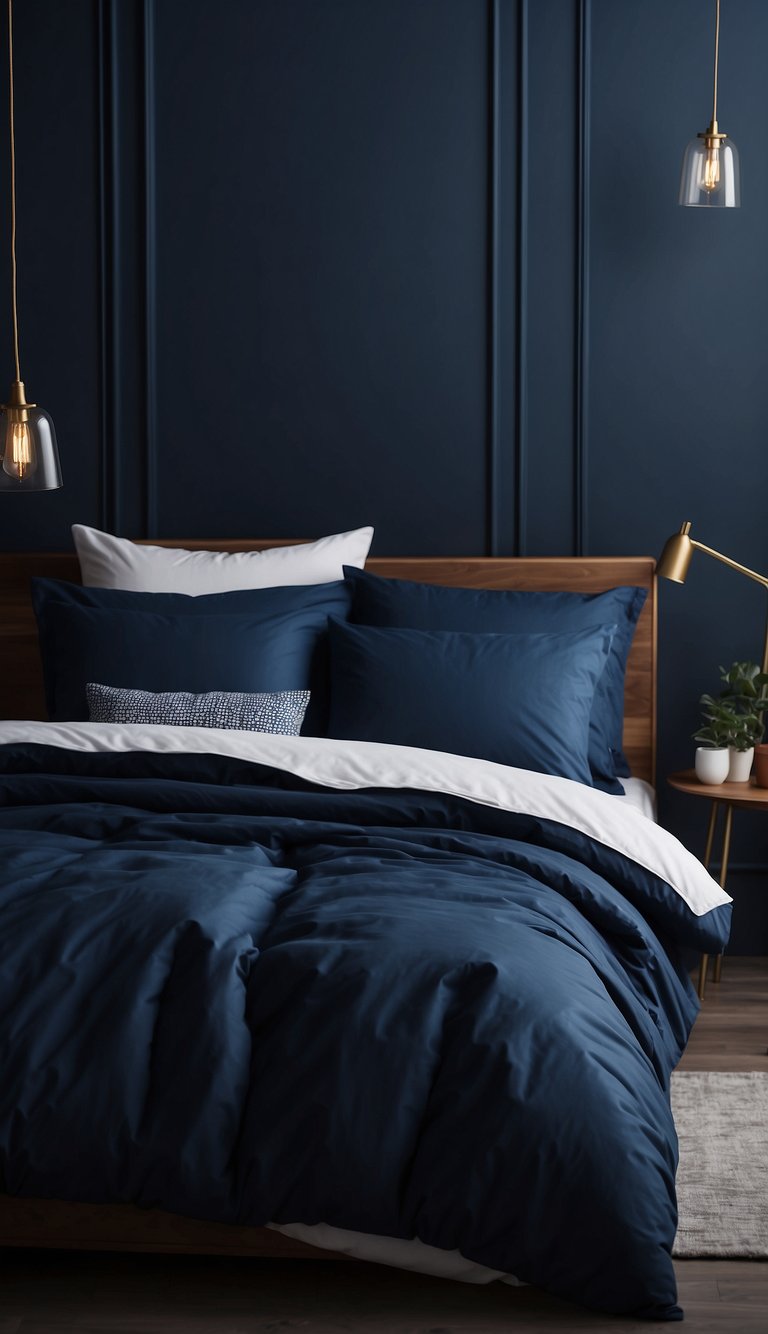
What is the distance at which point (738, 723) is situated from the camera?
3.58 m

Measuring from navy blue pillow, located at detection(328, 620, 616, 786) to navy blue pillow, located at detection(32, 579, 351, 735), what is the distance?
0.20 meters

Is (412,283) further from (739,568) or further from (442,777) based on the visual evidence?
(442,777)

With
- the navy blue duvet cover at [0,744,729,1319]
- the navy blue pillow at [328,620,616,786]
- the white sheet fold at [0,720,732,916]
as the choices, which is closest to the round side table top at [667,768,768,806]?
the navy blue pillow at [328,620,616,786]

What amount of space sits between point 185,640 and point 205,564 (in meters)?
0.42

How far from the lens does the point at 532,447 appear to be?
401 cm

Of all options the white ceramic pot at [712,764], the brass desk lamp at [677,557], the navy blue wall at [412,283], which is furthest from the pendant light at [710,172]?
the white ceramic pot at [712,764]

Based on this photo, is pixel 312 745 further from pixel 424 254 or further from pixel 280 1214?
pixel 424 254

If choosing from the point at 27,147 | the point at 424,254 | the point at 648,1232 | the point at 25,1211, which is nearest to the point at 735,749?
the point at 424,254

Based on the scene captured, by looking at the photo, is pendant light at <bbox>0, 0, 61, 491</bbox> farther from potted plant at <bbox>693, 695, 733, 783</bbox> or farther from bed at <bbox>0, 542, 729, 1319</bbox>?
potted plant at <bbox>693, 695, 733, 783</bbox>

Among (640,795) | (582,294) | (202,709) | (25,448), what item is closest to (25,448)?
(25,448)

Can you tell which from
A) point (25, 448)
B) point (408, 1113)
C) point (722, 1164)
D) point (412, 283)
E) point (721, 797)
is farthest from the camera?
point (412, 283)

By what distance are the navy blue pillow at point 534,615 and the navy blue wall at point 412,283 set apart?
41cm

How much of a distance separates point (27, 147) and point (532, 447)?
5.89 feet

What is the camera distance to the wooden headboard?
3.80 meters
